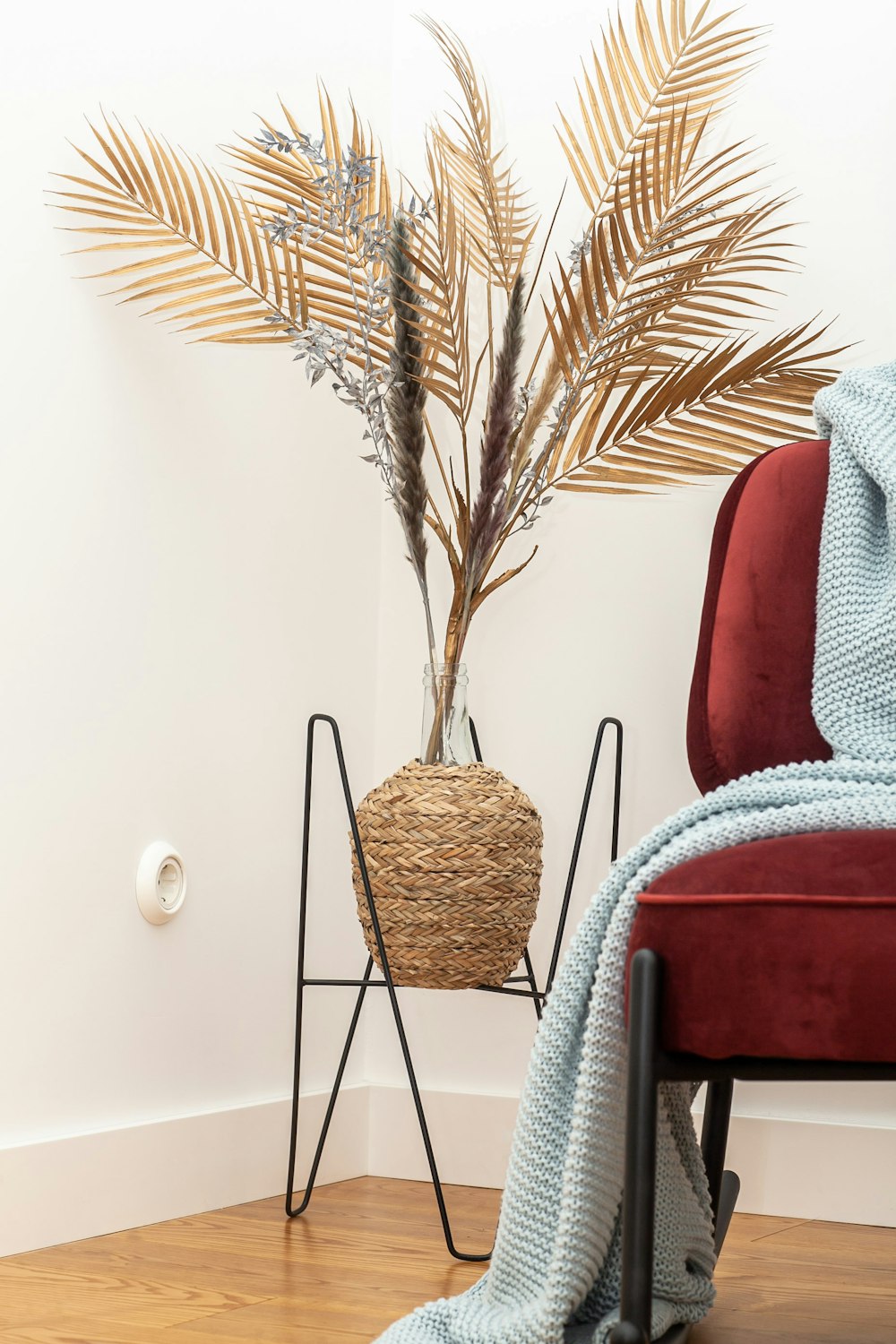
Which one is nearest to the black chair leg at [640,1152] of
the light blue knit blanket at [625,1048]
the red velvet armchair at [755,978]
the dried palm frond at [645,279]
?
the red velvet armchair at [755,978]

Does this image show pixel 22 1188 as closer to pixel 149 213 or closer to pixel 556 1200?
pixel 556 1200

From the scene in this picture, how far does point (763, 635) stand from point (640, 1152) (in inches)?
21.3

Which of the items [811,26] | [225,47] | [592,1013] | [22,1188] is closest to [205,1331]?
[22,1188]

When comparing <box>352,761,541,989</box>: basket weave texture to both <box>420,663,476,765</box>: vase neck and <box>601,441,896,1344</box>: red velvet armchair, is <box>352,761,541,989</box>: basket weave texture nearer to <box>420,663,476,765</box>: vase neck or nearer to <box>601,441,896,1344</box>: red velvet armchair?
<box>420,663,476,765</box>: vase neck

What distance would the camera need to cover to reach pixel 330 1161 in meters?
1.87

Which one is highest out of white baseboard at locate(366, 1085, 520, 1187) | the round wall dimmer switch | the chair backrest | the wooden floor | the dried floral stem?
the dried floral stem

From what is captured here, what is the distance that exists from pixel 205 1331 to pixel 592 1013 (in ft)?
1.57

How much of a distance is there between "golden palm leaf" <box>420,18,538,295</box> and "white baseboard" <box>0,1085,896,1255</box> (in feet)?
3.65

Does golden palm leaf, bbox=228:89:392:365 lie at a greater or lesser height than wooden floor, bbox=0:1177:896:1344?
greater

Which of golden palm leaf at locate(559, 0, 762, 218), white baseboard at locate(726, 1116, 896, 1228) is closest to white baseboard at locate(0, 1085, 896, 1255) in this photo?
white baseboard at locate(726, 1116, 896, 1228)

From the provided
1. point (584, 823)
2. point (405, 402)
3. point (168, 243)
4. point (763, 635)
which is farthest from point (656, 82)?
point (584, 823)

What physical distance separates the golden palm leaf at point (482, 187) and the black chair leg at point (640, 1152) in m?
1.03

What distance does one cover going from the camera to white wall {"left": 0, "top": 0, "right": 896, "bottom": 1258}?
A: 1499 mm

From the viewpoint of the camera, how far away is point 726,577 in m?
1.36
